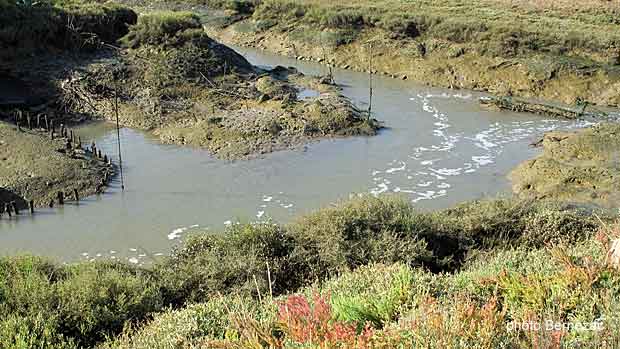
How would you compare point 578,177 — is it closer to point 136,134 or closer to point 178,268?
point 178,268

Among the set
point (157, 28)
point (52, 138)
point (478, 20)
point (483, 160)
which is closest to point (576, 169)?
point (483, 160)

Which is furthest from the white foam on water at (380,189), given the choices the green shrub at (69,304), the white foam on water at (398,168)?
the green shrub at (69,304)

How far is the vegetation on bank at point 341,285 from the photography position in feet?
18.9

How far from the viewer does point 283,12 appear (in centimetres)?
3662

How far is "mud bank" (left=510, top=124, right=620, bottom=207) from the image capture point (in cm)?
1600

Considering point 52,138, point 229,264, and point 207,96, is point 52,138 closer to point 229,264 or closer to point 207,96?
point 207,96

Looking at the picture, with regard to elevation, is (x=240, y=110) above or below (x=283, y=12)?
below

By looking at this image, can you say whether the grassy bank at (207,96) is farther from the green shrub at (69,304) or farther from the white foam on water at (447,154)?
the green shrub at (69,304)

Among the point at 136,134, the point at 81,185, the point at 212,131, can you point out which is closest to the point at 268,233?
the point at 81,185

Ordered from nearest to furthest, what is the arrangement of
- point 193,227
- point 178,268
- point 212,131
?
point 178,268
point 193,227
point 212,131

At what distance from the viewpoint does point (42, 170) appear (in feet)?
52.9

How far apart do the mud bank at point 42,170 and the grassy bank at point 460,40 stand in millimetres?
16675

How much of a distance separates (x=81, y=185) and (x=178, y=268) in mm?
6084

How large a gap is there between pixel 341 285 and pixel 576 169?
38.7 feet
